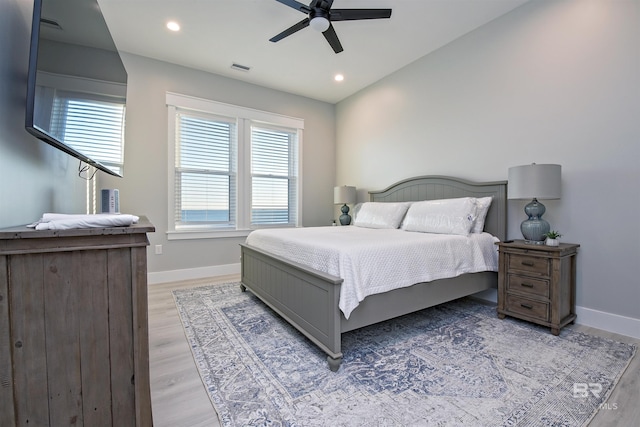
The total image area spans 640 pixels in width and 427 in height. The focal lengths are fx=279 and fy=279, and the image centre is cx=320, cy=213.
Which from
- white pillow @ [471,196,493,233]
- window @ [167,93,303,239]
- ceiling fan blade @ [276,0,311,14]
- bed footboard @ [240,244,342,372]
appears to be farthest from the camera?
window @ [167,93,303,239]

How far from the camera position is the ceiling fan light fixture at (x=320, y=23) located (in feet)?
7.32

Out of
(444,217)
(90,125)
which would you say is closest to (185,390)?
(90,125)

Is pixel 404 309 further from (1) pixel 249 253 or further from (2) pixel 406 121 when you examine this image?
(2) pixel 406 121

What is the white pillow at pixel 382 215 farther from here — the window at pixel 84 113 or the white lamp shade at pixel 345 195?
the window at pixel 84 113

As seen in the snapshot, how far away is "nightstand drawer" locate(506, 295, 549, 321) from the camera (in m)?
2.24

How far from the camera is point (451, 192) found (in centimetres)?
330

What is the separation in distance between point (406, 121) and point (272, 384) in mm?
3557

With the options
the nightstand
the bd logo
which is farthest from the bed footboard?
the nightstand

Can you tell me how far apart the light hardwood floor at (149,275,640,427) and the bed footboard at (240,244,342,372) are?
2.40ft

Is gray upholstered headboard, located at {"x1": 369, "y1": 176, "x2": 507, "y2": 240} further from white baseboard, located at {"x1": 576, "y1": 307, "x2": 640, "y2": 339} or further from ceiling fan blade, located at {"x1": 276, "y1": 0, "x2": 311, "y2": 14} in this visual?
ceiling fan blade, located at {"x1": 276, "y1": 0, "x2": 311, "y2": 14}

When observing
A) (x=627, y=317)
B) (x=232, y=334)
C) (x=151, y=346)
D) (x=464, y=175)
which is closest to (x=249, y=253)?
(x=232, y=334)

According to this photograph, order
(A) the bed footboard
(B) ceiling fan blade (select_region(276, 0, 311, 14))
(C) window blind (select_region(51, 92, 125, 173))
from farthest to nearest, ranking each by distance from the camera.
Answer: (B) ceiling fan blade (select_region(276, 0, 311, 14)) < (A) the bed footboard < (C) window blind (select_region(51, 92, 125, 173))

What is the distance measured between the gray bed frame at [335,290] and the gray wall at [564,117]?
0.53ft

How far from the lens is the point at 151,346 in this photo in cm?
202
